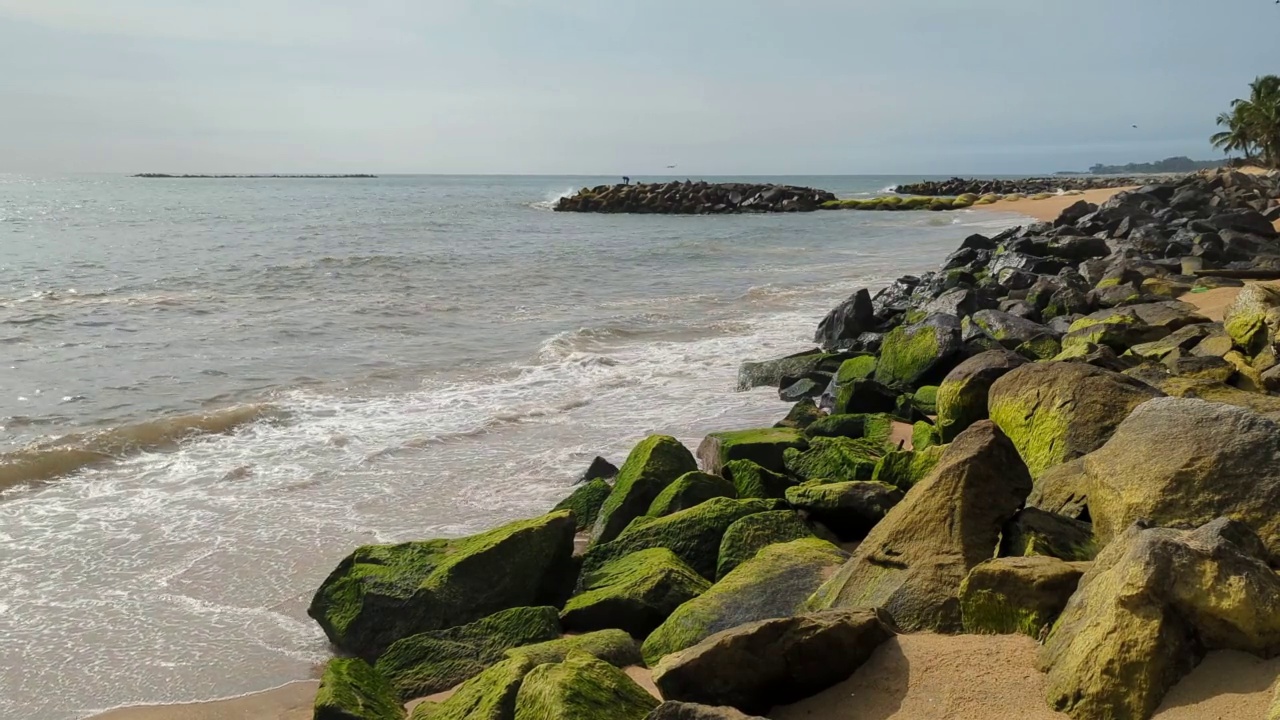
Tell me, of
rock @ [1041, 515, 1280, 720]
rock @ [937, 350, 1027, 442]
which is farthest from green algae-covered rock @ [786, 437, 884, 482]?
rock @ [1041, 515, 1280, 720]

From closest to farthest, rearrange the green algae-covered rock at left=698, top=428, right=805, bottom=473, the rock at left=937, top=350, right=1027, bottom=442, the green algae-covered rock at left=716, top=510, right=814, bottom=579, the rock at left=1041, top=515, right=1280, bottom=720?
the rock at left=1041, top=515, right=1280, bottom=720, the green algae-covered rock at left=716, top=510, right=814, bottom=579, the rock at left=937, top=350, right=1027, bottom=442, the green algae-covered rock at left=698, top=428, right=805, bottom=473

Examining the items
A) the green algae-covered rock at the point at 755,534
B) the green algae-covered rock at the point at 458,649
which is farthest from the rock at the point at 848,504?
the green algae-covered rock at the point at 458,649

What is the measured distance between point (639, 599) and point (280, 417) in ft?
20.2

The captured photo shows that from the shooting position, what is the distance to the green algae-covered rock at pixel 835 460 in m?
5.85

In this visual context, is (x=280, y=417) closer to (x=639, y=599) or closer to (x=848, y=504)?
(x=639, y=599)

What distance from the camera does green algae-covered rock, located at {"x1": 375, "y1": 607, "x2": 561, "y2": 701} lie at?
13.9 feet

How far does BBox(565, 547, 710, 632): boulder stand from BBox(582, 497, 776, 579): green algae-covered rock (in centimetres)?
28

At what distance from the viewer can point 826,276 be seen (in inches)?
854

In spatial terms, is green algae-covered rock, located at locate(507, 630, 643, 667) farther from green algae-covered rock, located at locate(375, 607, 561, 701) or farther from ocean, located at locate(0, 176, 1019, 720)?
ocean, located at locate(0, 176, 1019, 720)

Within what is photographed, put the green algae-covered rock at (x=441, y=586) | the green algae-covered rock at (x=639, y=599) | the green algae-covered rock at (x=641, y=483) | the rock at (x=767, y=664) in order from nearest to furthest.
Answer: the rock at (x=767, y=664), the green algae-covered rock at (x=639, y=599), the green algae-covered rock at (x=441, y=586), the green algae-covered rock at (x=641, y=483)

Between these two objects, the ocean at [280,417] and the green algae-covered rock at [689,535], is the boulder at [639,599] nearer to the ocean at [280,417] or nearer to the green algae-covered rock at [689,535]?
the green algae-covered rock at [689,535]

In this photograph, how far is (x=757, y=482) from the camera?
587 centimetres

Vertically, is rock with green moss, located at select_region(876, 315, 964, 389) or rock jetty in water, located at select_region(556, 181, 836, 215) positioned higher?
rock jetty in water, located at select_region(556, 181, 836, 215)

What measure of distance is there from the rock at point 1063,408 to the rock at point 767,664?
7.17 feet
